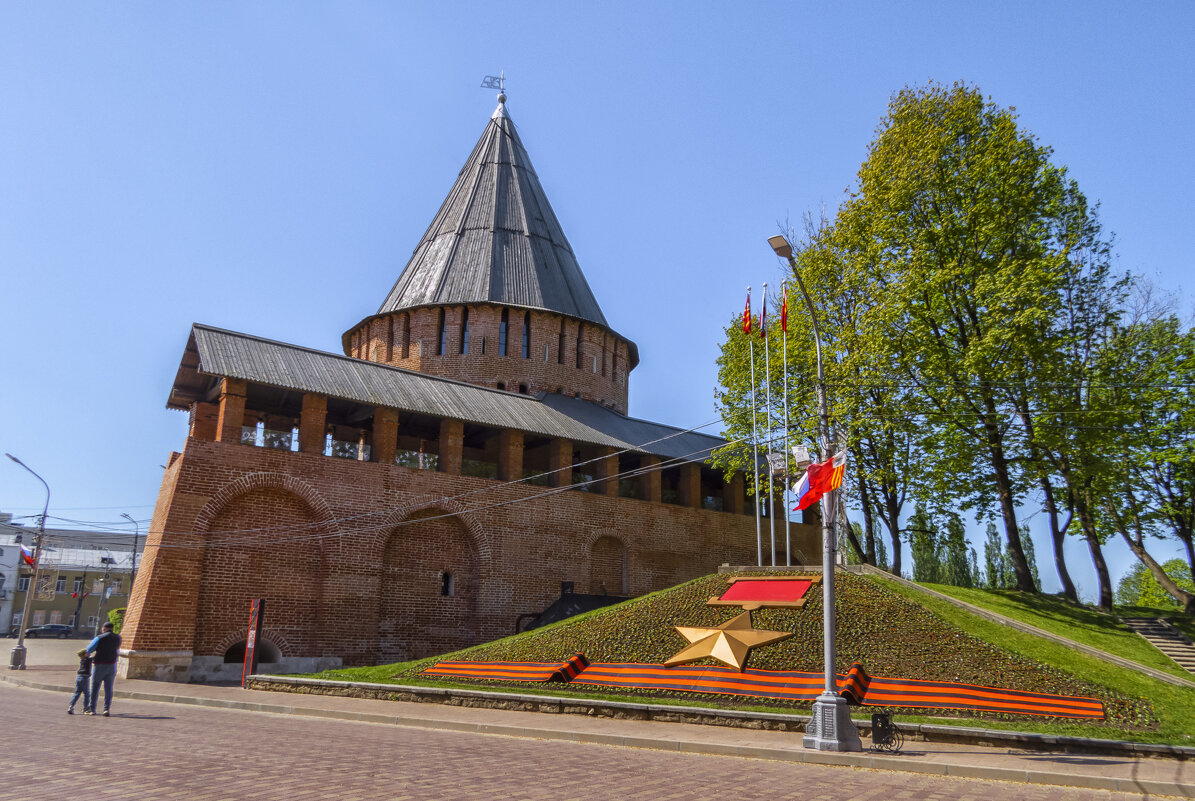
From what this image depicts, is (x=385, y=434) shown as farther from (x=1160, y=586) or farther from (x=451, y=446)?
(x=1160, y=586)

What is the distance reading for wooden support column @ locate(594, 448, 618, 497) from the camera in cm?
3019

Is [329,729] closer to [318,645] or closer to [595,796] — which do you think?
[595,796]

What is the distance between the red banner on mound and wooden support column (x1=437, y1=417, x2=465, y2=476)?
8906 millimetres

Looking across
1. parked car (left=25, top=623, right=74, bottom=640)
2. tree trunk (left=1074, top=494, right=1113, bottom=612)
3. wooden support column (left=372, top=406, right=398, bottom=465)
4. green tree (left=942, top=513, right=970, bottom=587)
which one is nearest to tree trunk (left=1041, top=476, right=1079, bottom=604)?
tree trunk (left=1074, top=494, right=1113, bottom=612)

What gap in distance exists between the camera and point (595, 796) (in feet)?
23.8

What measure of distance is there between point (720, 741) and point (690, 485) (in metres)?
21.9

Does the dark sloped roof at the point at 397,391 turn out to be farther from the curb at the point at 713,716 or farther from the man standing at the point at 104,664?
the man standing at the point at 104,664

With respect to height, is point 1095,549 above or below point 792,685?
above

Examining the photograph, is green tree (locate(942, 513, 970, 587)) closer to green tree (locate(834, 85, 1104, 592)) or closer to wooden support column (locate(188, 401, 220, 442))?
green tree (locate(834, 85, 1104, 592))

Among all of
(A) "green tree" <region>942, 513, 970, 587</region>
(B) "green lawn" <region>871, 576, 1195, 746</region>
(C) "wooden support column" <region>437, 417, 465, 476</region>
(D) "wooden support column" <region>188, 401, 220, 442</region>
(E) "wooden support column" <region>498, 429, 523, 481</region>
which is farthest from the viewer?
(A) "green tree" <region>942, 513, 970, 587</region>

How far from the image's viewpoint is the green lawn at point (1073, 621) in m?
19.6

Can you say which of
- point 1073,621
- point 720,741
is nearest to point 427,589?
point 720,741

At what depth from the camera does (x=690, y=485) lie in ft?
108

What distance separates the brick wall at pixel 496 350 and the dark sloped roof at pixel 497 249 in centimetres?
58
